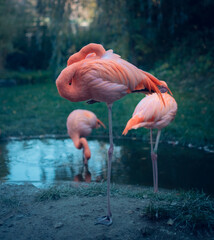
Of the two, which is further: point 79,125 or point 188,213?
point 79,125

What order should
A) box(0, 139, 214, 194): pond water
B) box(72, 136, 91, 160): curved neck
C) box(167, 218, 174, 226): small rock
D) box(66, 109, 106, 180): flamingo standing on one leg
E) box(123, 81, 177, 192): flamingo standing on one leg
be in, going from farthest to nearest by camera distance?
box(66, 109, 106, 180): flamingo standing on one leg < box(72, 136, 91, 160): curved neck < box(0, 139, 214, 194): pond water < box(123, 81, 177, 192): flamingo standing on one leg < box(167, 218, 174, 226): small rock

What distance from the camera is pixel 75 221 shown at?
9.53 ft

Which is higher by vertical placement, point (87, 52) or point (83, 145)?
point (87, 52)

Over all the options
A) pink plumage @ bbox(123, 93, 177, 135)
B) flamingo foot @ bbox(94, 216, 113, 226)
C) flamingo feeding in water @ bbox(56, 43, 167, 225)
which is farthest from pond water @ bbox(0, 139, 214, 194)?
flamingo feeding in water @ bbox(56, 43, 167, 225)

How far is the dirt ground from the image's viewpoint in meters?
2.71

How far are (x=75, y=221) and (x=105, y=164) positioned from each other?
2340mm

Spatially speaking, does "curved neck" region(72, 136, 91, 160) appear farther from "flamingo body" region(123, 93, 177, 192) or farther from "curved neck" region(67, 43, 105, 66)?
"curved neck" region(67, 43, 105, 66)

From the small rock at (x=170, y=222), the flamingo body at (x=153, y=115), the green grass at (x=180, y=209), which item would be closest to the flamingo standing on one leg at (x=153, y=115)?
the flamingo body at (x=153, y=115)

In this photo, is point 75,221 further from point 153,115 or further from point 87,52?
point 153,115

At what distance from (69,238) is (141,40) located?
10.7 meters

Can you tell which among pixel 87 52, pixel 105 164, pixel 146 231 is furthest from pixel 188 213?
pixel 105 164

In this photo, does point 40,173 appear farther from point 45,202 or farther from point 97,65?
point 97,65

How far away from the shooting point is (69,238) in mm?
2664

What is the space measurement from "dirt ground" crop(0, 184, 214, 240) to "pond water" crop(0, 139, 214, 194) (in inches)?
42.9
